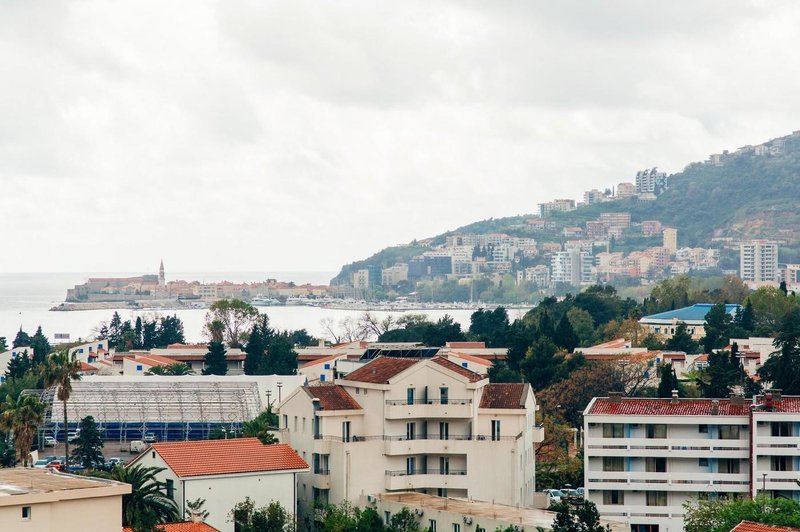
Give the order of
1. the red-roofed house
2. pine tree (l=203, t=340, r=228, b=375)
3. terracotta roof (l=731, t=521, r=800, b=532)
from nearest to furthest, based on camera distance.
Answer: terracotta roof (l=731, t=521, r=800, b=532), the red-roofed house, pine tree (l=203, t=340, r=228, b=375)

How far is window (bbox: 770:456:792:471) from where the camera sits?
134 ft

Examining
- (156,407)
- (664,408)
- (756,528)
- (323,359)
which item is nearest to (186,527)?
(756,528)

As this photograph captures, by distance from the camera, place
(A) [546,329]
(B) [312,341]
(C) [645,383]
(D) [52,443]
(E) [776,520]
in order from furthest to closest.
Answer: (B) [312,341]
(A) [546,329]
(C) [645,383]
(D) [52,443]
(E) [776,520]

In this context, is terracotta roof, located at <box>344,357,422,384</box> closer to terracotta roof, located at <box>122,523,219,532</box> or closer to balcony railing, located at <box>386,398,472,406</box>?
balcony railing, located at <box>386,398,472,406</box>

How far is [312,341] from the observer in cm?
10906

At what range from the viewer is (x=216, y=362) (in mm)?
76750

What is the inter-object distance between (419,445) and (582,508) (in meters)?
9.08

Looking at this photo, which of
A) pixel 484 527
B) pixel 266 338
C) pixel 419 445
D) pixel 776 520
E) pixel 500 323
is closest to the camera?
pixel 776 520

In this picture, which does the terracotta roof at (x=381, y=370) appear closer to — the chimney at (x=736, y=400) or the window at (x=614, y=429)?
the window at (x=614, y=429)

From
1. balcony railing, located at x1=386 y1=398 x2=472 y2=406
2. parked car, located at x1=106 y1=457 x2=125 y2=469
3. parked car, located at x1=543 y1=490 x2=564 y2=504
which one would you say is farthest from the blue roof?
balcony railing, located at x1=386 y1=398 x2=472 y2=406

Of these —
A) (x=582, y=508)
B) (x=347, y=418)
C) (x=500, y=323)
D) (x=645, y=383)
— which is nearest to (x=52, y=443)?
(x=347, y=418)

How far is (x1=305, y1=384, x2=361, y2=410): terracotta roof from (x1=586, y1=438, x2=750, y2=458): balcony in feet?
21.9

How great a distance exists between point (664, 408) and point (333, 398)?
9.14m

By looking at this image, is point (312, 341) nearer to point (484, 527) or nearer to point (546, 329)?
point (546, 329)
